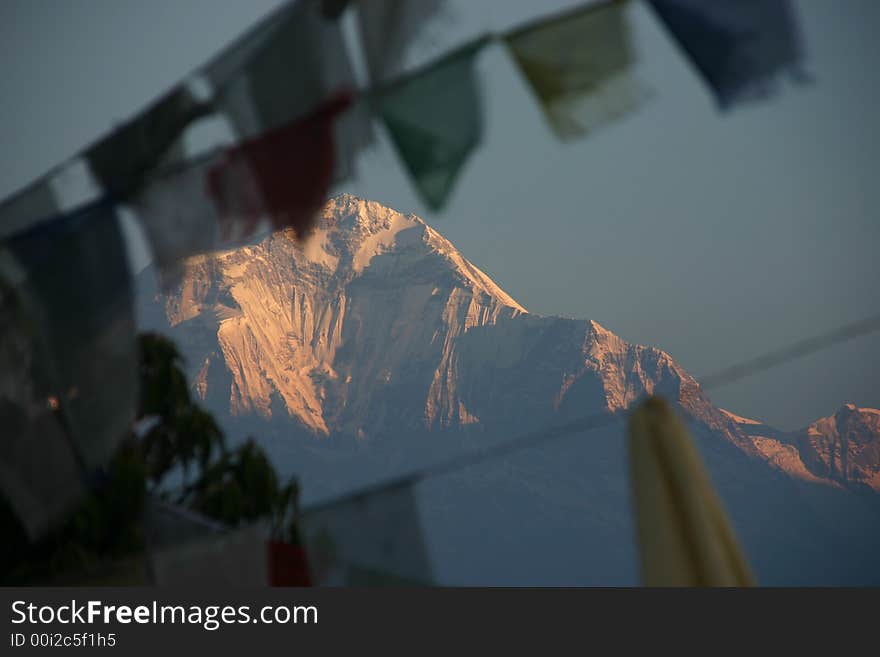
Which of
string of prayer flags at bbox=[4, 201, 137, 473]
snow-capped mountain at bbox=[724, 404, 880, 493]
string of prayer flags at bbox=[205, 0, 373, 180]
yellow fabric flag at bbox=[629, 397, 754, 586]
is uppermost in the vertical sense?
string of prayer flags at bbox=[205, 0, 373, 180]

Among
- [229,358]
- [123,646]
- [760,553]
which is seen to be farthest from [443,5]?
[760,553]

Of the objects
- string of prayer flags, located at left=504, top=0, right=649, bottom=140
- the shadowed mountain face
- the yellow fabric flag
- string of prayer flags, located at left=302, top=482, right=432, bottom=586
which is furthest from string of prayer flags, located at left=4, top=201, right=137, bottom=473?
the shadowed mountain face

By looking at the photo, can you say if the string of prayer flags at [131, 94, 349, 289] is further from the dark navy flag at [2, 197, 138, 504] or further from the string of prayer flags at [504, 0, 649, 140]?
the string of prayer flags at [504, 0, 649, 140]

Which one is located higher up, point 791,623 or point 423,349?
point 423,349

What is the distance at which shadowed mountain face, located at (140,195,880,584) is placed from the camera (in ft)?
440

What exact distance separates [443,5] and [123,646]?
9.90ft

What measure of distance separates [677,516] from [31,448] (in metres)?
2.98

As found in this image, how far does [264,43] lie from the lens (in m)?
4.04

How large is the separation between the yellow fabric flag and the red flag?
1.72m

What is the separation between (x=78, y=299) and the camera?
167 inches

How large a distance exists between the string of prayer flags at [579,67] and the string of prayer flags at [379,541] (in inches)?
68.9

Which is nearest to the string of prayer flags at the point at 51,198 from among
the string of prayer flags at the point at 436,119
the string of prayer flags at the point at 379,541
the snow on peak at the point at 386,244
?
the string of prayer flags at the point at 436,119

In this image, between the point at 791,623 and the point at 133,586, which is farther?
the point at 133,586

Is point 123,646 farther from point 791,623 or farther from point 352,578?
point 791,623
